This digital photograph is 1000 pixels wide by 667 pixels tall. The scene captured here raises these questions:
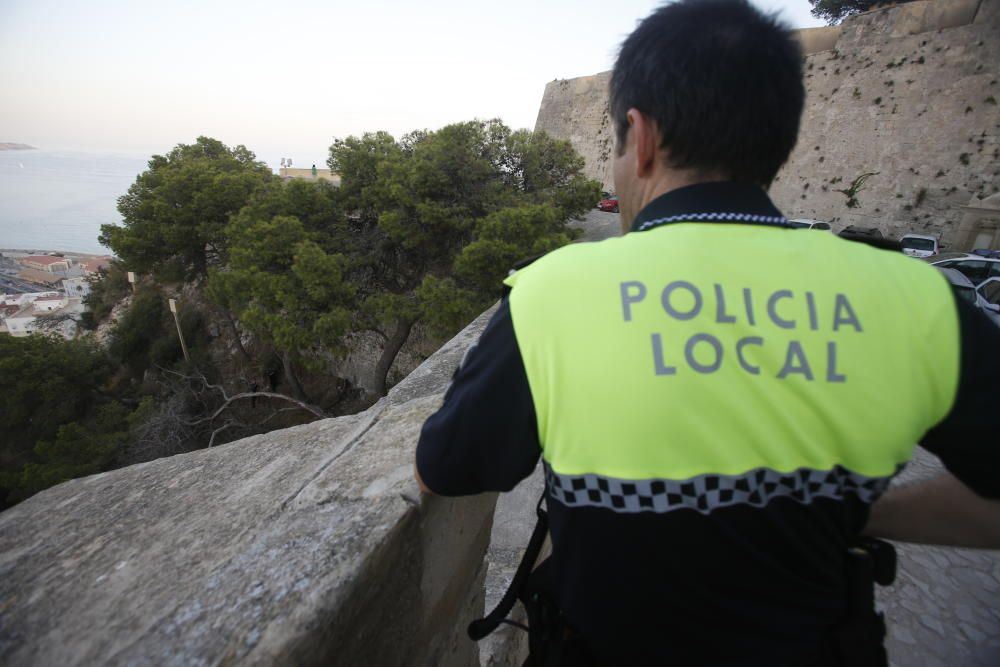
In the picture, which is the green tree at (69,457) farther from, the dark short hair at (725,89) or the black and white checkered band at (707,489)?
the dark short hair at (725,89)

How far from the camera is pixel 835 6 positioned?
2059 cm

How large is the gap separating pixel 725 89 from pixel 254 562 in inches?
44.4

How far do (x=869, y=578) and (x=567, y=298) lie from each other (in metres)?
0.65

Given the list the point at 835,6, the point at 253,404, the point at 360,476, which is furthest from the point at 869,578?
the point at 835,6

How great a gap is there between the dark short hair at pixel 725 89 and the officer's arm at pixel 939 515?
0.63 meters

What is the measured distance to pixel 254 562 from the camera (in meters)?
0.83

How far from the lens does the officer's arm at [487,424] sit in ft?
2.25

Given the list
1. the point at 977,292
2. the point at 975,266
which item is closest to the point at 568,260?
the point at 977,292

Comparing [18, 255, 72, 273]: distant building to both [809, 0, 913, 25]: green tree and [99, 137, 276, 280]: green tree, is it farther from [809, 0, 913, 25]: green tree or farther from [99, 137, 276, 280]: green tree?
[809, 0, 913, 25]: green tree

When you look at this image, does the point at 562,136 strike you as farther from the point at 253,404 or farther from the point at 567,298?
the point at 567,298

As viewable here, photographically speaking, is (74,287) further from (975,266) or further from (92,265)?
(975,266)

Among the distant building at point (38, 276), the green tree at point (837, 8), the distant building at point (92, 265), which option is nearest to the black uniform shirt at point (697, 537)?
the green tree at point (837, 8)

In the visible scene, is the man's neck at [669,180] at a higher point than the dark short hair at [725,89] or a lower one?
lower

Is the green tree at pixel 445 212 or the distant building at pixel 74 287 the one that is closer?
the green tree at pixel 445 212
